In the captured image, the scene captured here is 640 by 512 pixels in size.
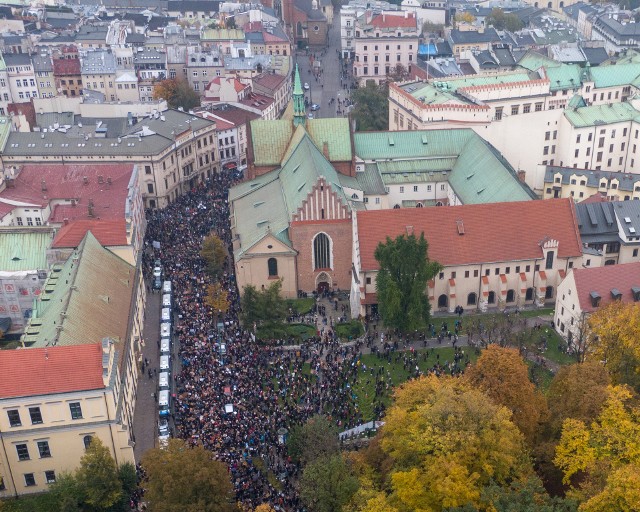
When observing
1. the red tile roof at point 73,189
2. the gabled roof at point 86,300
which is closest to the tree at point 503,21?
the red tile roof at point 73,189

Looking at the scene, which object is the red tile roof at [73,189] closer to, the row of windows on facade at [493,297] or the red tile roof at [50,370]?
the red tile roof at [50,370]

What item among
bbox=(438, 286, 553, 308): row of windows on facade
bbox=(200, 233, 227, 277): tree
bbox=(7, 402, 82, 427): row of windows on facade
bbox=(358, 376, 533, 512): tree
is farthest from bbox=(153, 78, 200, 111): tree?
bbox=(358, 376, 533, 512): tree

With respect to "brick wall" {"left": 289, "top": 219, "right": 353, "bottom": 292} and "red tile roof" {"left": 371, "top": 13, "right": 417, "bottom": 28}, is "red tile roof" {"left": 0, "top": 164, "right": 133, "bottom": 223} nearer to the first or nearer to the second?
"brick wall" {"left": 289, "top": 219, "right": 353, "bottom": 292}

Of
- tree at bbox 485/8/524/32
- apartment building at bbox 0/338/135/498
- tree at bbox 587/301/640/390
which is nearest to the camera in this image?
apartment building at bbox 0/338/135/498

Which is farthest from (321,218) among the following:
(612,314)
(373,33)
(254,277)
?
(373,33)

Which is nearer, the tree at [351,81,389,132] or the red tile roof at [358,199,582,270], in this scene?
the red tile roof at [358,199,582,270]

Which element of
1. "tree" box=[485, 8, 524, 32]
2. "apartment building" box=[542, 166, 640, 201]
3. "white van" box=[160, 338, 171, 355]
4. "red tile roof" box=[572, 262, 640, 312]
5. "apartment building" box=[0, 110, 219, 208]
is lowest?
"white van" box=[160, 338, 171, 355]

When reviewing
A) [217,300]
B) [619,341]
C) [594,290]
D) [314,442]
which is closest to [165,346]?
[217,300]

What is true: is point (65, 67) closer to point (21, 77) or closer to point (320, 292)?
point (21, 77)
